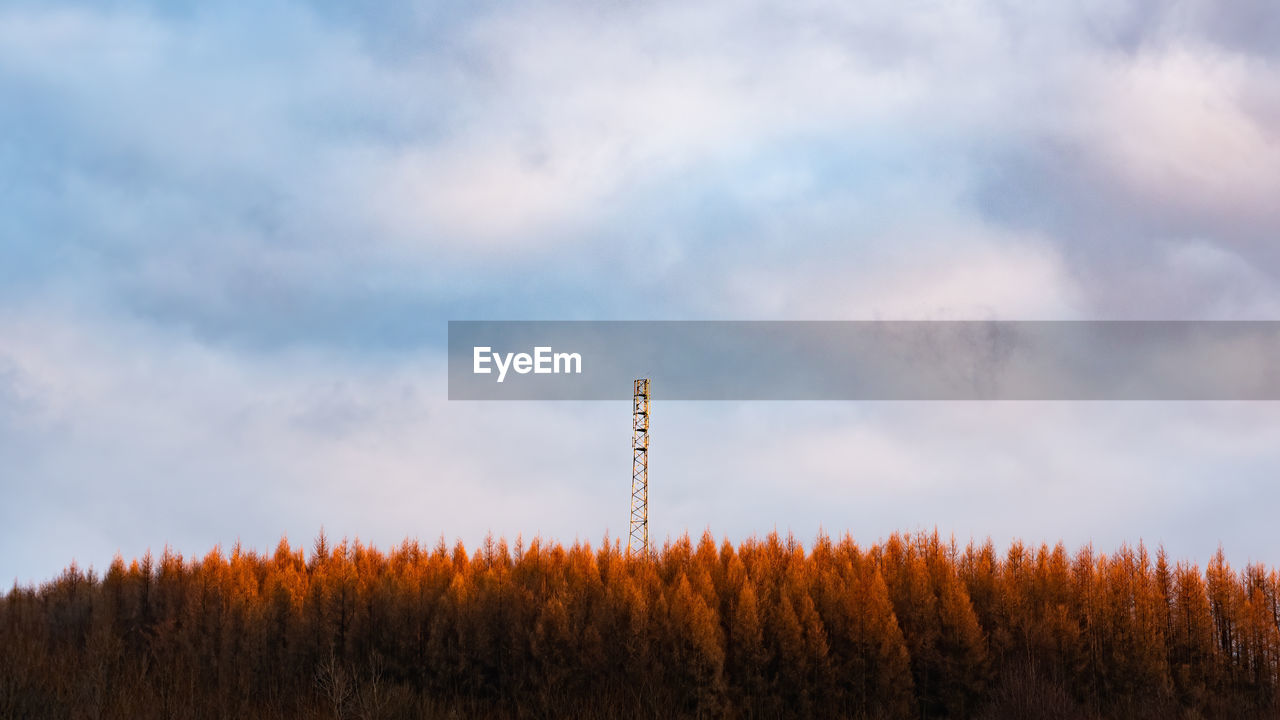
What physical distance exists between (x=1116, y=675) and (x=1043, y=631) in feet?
3.87

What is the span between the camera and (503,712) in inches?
507

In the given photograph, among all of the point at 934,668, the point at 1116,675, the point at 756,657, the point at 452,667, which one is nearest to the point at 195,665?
the point at 452,667

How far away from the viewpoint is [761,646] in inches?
489

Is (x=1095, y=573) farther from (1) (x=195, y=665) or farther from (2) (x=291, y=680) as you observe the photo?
(1) (x=195, y=665)

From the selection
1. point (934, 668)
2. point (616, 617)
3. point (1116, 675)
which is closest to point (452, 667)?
point (616, 617)

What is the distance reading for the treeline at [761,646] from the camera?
12227 mm

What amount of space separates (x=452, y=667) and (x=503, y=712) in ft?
4.88

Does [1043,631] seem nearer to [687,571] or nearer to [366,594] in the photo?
[687,571]

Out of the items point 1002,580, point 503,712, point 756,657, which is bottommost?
point 503,712

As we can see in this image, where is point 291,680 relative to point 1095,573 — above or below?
below

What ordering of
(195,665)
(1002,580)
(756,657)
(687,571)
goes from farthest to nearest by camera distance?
1. (195,665)
2. (687,571)
3. (1002,580)
4. (756,657)

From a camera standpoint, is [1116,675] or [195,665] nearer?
[1116,675]

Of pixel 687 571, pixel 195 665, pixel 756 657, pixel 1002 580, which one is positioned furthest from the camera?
pixel 195 665

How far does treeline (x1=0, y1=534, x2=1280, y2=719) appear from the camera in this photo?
12227 millimetres
